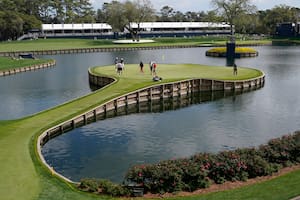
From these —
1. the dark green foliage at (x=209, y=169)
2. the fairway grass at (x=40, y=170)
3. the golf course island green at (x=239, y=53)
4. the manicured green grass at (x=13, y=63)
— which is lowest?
the fairway grass at (x=40, y=170)

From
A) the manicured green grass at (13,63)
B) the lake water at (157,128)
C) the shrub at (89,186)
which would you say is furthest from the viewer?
the manicured green grass at (13,63)

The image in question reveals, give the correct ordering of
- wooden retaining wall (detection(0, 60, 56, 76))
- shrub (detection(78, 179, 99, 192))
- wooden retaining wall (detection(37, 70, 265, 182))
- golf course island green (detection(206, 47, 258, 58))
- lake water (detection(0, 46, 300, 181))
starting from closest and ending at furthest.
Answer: shrub (detection(78, 179, 99, 192)) < lake water (detection(0, 46, 300, 181)) < wooden retaining wall (detection(37, 70, 265, 182)) < wooden retaining wall (detection(0, 60, 56, 76)) < golf course island green (detection(206, 47, 258, 58))

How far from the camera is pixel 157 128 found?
135 ft

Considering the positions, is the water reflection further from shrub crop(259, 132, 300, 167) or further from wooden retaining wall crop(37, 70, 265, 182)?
shrub crop(259, 132, 300, 167)

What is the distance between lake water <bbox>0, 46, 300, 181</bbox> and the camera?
32.2 metres

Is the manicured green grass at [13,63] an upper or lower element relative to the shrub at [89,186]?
upper

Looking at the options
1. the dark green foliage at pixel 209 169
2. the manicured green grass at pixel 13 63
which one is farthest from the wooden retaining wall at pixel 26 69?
the dark green foliage at pixel 209 169

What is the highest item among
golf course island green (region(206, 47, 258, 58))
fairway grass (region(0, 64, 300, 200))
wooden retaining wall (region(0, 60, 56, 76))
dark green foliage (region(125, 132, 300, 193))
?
golf course island green (region(206, 47, 258, 58))

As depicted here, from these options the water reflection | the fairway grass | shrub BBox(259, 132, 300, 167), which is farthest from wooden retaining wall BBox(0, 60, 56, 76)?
shrub BBox(259, 132, 300, 167)

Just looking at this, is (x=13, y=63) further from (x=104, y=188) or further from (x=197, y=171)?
(x=197, y=171)

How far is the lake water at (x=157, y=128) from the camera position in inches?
1270

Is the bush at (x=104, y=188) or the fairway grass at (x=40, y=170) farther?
the bush at (x=104, y=188)

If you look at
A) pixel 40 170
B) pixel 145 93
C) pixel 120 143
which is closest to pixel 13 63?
pixel 145 93

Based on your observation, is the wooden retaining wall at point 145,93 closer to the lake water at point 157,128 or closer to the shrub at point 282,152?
the lake water at point 157,128
